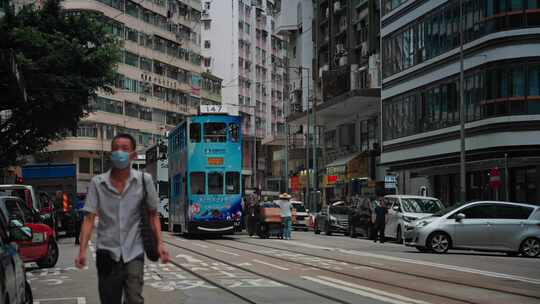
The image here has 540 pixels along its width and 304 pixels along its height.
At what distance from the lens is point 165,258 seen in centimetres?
768

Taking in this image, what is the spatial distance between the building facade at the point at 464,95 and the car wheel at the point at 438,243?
1014cm

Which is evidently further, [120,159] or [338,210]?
[338,210]

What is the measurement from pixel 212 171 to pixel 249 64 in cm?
8644

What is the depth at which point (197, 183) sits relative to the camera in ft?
114

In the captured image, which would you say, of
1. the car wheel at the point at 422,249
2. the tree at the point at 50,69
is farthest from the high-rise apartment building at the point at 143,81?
the car wheel at the point at 422,249

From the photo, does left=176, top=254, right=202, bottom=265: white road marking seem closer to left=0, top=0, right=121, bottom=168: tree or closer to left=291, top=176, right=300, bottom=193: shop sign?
left=0, top=0, right=121, bottom=168: tree

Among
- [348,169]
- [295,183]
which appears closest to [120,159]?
[348,169]

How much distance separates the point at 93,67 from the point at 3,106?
4.24m

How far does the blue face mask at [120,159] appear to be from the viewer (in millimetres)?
7547

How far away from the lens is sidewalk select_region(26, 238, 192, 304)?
13617 mm

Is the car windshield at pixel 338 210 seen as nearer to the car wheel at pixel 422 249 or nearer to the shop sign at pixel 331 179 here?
the car wheel at pixel 422 249

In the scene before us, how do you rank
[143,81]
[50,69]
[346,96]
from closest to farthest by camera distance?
[50,69], [346,96], [143,81]

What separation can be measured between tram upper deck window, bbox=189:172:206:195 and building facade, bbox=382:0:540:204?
1151 centimetres

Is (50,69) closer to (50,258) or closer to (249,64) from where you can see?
(50,258)
